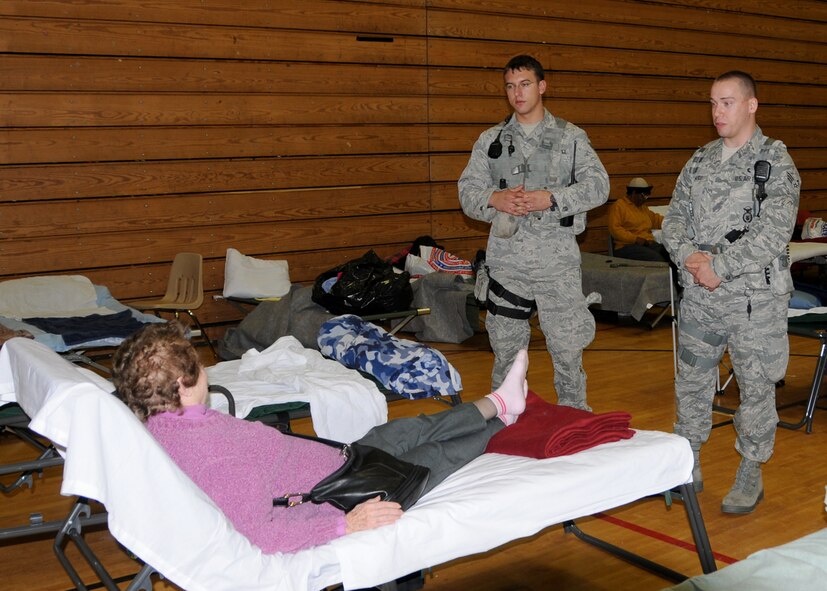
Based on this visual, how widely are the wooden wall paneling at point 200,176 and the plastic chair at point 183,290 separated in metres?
0.65

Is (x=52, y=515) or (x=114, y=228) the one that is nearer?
(x=52, y=515)

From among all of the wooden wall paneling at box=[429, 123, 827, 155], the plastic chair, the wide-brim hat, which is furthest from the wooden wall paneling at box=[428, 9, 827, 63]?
the plastic chair

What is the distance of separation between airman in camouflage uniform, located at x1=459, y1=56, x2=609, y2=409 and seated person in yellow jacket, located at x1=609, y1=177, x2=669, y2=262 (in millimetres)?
4126

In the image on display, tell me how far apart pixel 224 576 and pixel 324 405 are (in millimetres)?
1407

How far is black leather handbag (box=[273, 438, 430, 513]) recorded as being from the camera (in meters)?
2.36

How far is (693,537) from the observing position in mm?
2879

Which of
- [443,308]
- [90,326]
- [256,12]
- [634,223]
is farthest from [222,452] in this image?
[634,223]

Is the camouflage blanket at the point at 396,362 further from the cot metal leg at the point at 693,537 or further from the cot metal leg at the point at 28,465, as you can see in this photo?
the cot metal leg at the point at 28,465

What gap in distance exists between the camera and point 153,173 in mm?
6812

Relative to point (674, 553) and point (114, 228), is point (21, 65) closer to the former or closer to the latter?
point (114, 228)

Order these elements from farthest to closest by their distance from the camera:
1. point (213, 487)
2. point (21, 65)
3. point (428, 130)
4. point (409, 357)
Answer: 1. point (428, 130)
2. point (21, 65)
3. point (409, 357)
4. point (213, 487)

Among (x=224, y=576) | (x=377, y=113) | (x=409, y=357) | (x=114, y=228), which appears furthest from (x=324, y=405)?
(x=377, y=113)

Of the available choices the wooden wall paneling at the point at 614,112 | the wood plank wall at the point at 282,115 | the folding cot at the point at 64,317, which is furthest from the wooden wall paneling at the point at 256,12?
the folding cot at the point at 64,317

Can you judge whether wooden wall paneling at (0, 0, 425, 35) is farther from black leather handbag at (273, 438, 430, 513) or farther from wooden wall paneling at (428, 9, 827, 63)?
black leather handbag at (273, 438, 430, 513)
